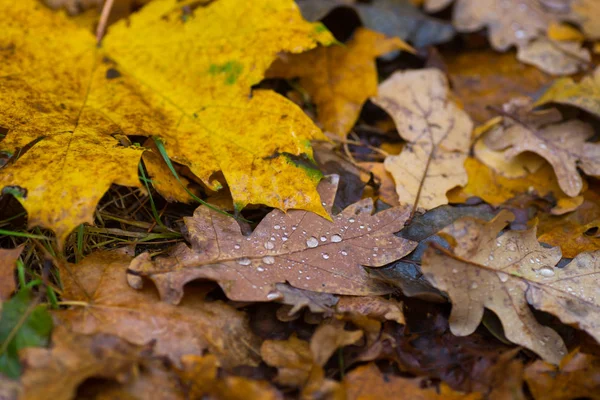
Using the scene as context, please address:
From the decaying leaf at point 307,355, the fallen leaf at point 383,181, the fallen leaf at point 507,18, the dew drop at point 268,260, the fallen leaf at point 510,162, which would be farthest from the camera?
the fallen leaf at point 507,18

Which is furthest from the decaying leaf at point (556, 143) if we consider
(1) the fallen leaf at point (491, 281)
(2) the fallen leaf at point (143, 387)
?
(2) the fallen leaf at point (143, 387)

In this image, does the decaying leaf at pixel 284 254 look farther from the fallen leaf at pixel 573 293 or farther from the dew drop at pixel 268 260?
the fallen leaf at pixel 573 293

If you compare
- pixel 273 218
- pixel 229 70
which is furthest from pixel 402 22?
pixel 273 218

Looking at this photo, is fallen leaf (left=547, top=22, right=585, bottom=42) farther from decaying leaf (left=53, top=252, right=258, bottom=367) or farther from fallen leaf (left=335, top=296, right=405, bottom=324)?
decaying leaf (left=53, top=252, right=258, bottom=367)

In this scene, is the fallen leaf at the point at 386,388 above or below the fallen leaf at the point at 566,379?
above

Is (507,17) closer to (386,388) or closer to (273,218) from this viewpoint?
(273,218)

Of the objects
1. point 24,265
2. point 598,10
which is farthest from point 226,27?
point 598,10

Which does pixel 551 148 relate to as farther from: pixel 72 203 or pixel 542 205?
pixel 72 203
